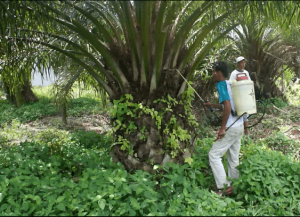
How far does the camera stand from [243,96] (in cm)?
390

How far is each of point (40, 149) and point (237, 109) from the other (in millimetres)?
3236

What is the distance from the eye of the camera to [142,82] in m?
4.36

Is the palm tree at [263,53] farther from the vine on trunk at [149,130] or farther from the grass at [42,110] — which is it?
the vine on trunk at [149,130]

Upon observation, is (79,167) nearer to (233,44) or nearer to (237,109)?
(237,109)

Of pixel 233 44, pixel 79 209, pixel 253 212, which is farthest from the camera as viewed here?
pixel 233 44

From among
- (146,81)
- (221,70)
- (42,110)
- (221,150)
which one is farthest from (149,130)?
(42,110)

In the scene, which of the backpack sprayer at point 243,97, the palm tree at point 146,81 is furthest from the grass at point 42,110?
the backpack sprayer at point 243,97

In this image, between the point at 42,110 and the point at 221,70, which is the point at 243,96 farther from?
the point at 42,110

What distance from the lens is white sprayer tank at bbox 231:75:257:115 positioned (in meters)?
3.89

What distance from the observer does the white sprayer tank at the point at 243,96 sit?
153 inches

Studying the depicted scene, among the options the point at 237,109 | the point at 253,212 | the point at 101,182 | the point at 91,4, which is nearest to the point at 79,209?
the point at 101,182

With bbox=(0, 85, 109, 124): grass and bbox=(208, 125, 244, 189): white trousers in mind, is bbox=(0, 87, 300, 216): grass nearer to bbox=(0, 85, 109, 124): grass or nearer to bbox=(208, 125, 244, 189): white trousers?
bbox=(208, 125, 244, 189): white trousers

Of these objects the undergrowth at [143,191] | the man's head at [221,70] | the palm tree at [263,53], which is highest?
the palm tree at [263,53]

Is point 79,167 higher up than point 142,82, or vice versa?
point 142,82
